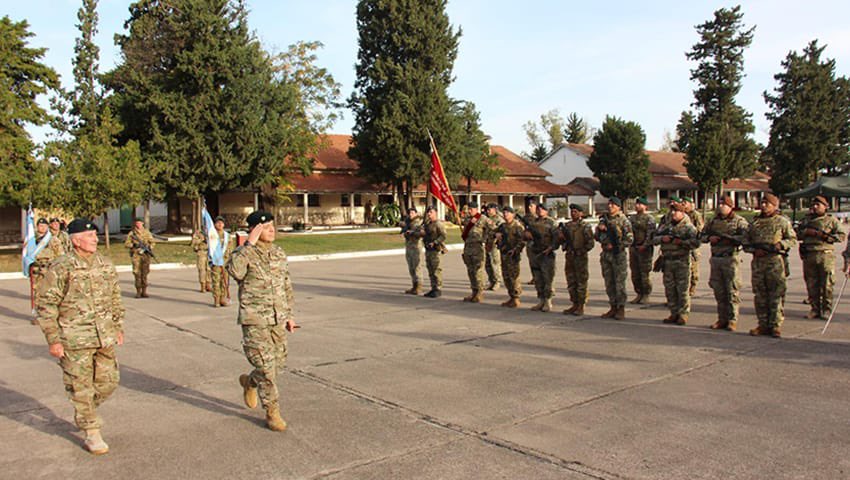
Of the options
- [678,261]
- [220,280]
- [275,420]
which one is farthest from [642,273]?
[275,420]

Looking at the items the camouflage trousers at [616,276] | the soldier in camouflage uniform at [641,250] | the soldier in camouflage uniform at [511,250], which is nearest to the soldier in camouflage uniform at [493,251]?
the soldier in camouflage uniform at [511,250]

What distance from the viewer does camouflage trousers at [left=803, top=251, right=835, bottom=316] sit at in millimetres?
9047

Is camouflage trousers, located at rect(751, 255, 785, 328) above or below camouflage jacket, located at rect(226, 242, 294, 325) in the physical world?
below

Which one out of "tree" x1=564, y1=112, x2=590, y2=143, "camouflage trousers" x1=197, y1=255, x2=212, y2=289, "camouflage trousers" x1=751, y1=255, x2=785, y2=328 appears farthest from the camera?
"tree" x1=564, y1=112, x2=590, y2=143

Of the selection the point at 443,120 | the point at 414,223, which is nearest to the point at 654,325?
the point at 414,223

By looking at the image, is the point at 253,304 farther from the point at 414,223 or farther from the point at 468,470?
the point at 414,223

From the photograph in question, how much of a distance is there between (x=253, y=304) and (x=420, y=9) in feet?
118

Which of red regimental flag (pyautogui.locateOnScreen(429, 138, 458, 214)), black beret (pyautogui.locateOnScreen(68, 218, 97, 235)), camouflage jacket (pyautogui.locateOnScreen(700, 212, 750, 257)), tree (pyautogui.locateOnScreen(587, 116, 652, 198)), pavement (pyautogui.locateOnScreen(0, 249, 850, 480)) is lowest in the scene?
pavement (pyautogui.locateOnScreen(0, 249, 850, 480))

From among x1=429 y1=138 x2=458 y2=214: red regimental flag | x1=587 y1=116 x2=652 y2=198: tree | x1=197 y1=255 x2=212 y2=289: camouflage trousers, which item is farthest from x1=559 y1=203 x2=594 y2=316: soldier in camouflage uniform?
x1=587 y1=116 x2=652 y2=198: tree

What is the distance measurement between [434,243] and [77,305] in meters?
8.12

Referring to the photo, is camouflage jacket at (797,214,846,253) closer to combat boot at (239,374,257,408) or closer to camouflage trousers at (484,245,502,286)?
camouflage trousers at (484,245,502,286)

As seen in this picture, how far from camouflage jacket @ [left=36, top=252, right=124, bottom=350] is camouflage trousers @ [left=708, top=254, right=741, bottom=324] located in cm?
750

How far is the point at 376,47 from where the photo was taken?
38.6m

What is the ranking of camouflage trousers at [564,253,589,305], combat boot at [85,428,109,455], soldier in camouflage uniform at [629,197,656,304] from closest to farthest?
combat boot at [85,428,109,455]
camouflage trousers at [564,253,589,305]
soldier in camouflage uniform at [629,197,656,304]
